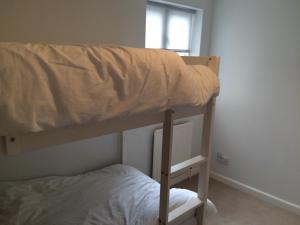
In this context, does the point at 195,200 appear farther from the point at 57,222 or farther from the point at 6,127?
the point at 6,127

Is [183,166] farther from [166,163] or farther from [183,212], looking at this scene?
[183,212]

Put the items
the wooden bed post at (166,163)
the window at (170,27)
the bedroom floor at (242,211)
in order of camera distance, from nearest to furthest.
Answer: the wooden bed post at (166,163) < the bedroom floor at (242,211) < the window at (170,27)

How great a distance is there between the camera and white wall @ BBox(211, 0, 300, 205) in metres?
2.41

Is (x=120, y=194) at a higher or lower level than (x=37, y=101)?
lower

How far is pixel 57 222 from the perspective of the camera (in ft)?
4.74

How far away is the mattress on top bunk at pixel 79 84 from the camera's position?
0.72 m

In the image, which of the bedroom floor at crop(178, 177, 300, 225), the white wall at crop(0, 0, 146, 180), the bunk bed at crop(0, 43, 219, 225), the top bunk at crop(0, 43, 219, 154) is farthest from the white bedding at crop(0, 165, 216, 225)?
the bedroom floor at crop(178, 177, 300, 225)

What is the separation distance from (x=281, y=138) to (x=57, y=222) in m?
2.26

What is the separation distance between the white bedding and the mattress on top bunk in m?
0.82

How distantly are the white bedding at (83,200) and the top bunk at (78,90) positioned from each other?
0.73 metres

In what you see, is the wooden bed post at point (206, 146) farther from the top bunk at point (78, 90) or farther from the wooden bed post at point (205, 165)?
the top bunk at point (78, 90)

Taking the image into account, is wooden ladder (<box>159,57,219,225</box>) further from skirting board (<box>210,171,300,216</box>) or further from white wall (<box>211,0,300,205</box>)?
skirting board (<box>210,171,300,216</box>)

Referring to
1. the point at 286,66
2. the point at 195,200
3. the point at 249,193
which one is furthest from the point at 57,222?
the point at 286,66

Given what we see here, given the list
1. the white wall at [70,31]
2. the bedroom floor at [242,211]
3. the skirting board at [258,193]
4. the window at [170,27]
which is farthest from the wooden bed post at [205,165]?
the skirting board at [258,193]
